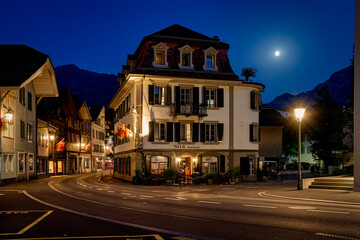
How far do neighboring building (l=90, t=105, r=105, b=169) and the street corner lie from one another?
64110 mm

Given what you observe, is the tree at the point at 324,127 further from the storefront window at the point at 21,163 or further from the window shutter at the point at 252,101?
the storefront window at the point at 21,163

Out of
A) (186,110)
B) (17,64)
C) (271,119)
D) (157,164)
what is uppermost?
(17,64)

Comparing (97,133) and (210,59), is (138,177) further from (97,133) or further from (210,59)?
(97,133)

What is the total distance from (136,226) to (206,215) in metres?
2.76

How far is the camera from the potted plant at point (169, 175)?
1200 inches

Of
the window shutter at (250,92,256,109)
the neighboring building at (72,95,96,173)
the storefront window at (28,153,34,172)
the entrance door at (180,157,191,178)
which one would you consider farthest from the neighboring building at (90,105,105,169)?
the window shutter at (250,92,256,109)

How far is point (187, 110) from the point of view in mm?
33969

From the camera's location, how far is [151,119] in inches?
1321

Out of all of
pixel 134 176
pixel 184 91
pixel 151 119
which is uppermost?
pixel 184 91

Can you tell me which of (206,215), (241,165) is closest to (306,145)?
(241,165)

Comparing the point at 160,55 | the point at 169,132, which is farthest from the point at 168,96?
the point at 160,55

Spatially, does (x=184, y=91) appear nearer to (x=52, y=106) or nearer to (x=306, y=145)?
(x=52, y=106)

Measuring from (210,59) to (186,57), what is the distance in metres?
2.40

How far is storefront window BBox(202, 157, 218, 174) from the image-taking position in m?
35.3
